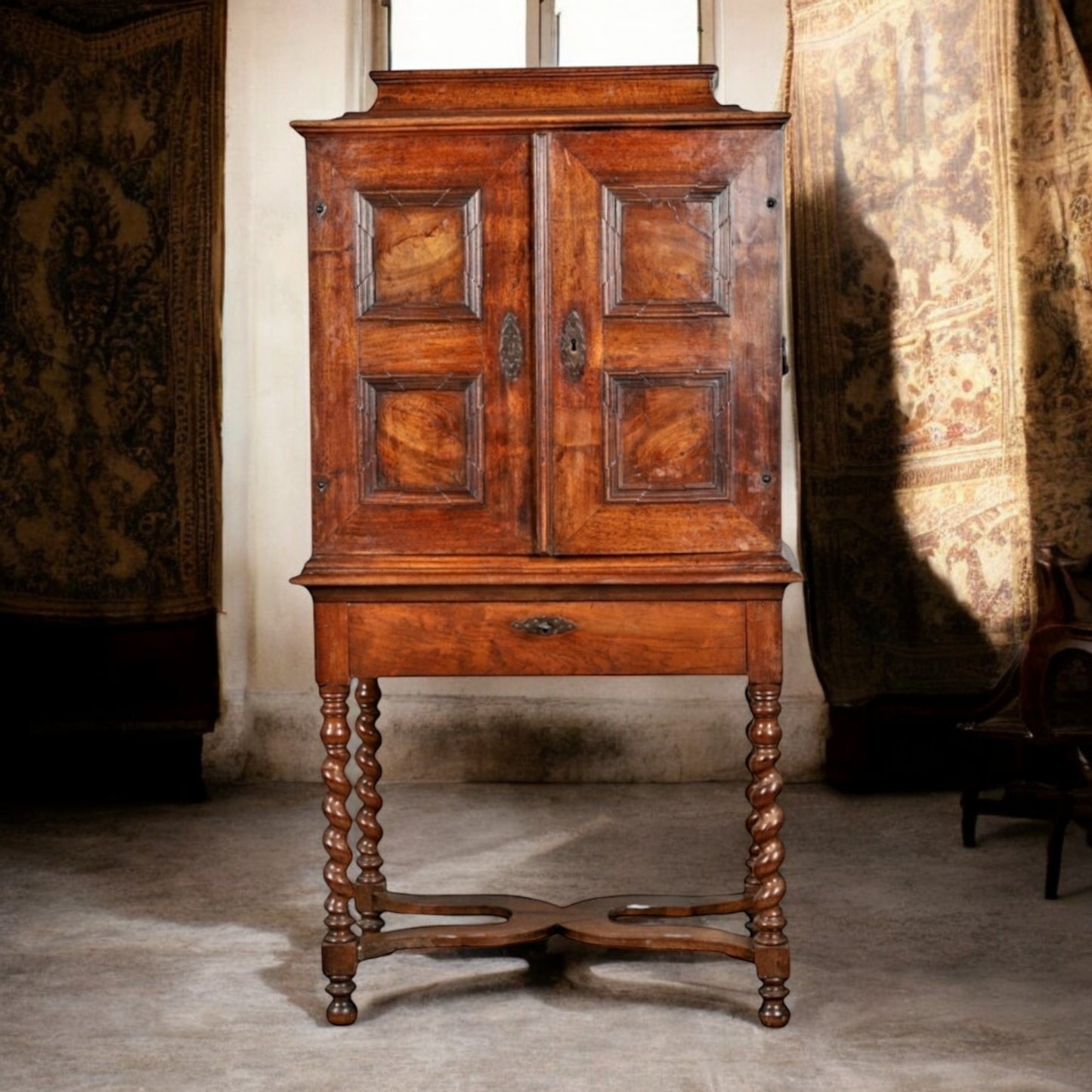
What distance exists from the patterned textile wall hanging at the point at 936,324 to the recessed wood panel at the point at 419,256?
281 cm

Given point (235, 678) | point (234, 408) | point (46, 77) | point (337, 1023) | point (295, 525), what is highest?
point (46, 77)

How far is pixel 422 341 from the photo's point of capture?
10.2 feet

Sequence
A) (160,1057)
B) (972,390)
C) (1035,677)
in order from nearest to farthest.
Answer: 1. (160,1057)
2. (1035,677)
3. (972,390)

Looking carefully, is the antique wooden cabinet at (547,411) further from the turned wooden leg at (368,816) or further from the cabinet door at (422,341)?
the turned wooden leg at (368,816)

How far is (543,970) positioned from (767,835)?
69cm

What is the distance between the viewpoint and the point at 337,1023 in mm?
3012

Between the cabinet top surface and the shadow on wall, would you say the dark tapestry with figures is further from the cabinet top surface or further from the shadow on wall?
the cabinet top surface

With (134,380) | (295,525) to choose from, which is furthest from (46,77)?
(295,525)

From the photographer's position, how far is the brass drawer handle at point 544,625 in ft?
10.1

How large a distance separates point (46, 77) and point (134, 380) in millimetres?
1230

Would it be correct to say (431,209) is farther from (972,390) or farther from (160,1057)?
(972,390)

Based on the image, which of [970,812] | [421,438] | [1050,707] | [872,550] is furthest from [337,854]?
[872,550]

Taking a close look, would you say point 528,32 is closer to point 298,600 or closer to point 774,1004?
point 298,600

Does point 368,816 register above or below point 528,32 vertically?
below
